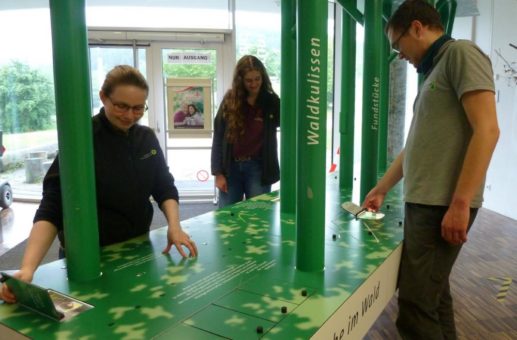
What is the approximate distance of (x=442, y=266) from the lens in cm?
146

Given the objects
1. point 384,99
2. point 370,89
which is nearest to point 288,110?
point 370,89

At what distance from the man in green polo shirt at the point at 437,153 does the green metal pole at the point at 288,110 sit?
479 millimetres

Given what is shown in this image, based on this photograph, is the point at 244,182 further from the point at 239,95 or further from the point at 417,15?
the point at 417,15

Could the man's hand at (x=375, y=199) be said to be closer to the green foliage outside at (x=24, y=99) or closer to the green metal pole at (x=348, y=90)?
the green metal pole at (x=348, y=90)

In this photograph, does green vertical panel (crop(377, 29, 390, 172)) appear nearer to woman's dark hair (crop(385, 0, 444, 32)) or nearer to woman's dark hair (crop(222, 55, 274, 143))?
woman's dark hair (crop(222, 55, 274, 143))

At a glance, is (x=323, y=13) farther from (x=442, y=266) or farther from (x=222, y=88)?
(x=222, y=88)

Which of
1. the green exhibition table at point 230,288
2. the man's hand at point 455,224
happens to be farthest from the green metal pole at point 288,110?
the man's hand at point 455,224

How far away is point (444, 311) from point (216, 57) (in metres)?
4.31

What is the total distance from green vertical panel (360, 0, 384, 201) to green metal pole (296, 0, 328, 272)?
964 mm

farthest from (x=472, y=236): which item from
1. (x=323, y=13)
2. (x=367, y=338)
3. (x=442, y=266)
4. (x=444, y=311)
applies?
(x=323, y=13)

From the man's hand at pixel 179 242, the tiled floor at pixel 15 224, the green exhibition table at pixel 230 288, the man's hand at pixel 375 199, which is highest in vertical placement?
the man's hand at pixel 375 199

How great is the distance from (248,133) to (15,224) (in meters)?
3.44

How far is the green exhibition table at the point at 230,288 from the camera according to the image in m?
0.93

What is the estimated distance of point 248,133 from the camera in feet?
8.36
